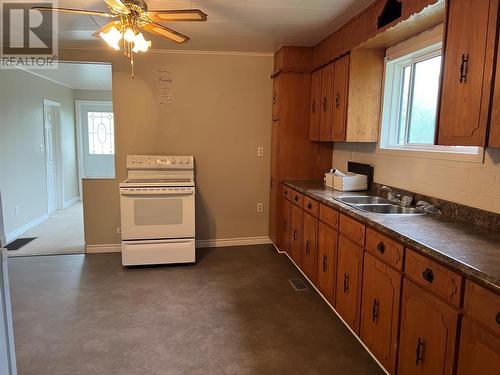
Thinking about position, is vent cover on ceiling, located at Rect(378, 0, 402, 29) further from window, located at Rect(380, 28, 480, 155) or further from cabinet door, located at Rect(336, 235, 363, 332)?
cabinet door, located at Rect(336, 235, 363, 332)

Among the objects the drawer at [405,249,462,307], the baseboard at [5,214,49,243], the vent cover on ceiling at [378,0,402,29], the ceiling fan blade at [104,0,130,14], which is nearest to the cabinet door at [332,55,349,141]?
the vent cover on ceiling at [378,0,402,29]

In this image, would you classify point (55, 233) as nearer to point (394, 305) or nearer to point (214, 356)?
point (214, 356)

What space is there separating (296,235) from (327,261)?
0.76 m

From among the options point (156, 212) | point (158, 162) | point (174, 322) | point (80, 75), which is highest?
point (80, 75)

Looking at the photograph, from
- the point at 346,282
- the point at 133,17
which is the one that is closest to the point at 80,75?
the point at 133,17

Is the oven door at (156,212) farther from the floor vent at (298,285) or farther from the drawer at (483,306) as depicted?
the drawer at (483,306)

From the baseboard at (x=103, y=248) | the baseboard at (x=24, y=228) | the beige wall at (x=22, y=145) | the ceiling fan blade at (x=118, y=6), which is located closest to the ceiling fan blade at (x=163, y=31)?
the ceiling fan blade at (x=118, y=6)

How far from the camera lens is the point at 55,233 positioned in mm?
4730

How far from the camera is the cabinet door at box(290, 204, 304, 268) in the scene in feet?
10.7

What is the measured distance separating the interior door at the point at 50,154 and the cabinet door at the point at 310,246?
4.69 meters

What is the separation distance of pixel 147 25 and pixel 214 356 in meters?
2.20

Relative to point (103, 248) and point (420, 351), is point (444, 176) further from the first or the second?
point (103, 248)

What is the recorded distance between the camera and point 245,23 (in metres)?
2.96

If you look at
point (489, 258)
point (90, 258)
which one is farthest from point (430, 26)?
point (90, 258)
